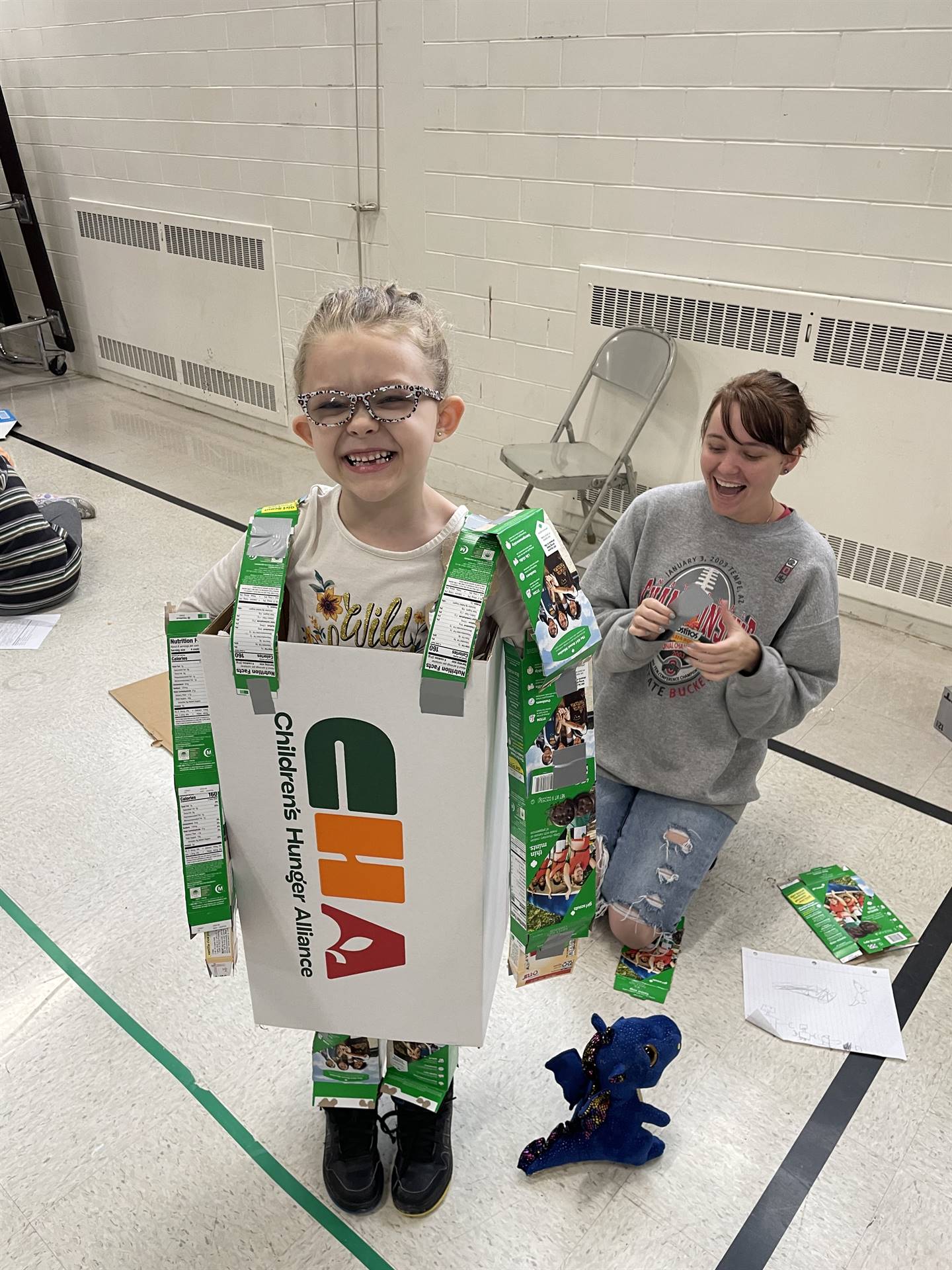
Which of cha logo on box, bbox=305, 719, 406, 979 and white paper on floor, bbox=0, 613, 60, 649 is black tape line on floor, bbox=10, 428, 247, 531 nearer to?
white paper on floor, bbox=0, 613, 60, 649

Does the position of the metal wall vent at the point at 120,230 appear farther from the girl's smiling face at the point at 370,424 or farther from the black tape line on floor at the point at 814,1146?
the black tape line on floor at the point at 814,1146

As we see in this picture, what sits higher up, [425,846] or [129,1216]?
[425,846]

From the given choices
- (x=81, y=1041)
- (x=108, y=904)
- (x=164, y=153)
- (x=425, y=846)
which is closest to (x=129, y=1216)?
(x=81, y=1041)

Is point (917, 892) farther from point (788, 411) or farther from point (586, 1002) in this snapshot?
point (788, 411)

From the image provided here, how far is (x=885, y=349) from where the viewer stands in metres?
2.86

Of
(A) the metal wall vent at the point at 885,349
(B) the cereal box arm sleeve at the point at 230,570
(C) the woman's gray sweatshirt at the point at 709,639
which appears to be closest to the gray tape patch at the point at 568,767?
(B) the cereal box arm sleeve at the point at 230,570

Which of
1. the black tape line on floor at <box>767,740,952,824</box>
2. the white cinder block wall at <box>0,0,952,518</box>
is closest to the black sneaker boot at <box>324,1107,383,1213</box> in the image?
the black tape line on floor at <box>767,740,952,824</box>

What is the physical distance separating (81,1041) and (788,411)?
171 cm

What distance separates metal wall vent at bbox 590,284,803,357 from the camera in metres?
3.06

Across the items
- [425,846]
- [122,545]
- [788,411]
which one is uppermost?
[788,411]

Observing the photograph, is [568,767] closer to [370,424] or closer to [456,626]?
[456,626]

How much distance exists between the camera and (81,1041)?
167cm

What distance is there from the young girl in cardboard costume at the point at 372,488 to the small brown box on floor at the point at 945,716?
199 cm

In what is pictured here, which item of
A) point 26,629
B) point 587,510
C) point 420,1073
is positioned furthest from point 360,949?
point 587,510
